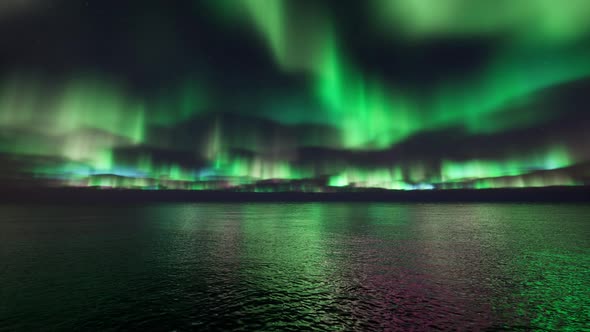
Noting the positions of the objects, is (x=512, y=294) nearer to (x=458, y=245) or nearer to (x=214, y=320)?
(x=214, y=320)

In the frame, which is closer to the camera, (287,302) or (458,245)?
(287,302)

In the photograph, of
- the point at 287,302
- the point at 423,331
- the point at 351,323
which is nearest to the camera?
the point at 423,331

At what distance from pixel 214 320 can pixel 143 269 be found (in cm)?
2254

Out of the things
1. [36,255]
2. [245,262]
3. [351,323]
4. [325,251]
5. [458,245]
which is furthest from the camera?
[458,245]

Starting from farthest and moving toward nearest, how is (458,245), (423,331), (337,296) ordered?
(458,245), (337,296), (423,331)

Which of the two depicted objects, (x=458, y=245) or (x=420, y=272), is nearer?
(x=420, y=272)

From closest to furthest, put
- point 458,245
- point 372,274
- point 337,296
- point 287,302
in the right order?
point 287,302
point 337,296
point 372,274
point 458,245

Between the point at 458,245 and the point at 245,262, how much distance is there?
44206 millimetres

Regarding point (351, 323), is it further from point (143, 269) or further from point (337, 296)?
point (143, 269)

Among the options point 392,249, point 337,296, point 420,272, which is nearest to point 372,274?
point 420,272

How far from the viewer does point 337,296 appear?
102ft

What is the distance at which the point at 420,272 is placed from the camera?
136 ft

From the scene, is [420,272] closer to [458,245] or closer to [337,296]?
[337,296]

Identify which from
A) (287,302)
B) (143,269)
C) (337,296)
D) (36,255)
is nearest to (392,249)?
(337,296)
